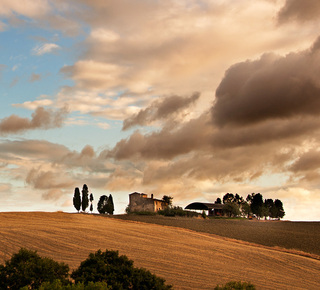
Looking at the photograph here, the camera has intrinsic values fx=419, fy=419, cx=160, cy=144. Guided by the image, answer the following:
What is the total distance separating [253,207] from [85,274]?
4793 inches

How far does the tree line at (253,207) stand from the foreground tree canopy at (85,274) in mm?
104332

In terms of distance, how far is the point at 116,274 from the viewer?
1675 cm

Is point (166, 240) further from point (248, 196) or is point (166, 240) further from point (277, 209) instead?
point (277, 209)

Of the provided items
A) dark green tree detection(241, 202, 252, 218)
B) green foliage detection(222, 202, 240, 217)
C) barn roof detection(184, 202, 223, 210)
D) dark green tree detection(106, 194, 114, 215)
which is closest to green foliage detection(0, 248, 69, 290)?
dark green tree detection(106, 194, 114, 215)

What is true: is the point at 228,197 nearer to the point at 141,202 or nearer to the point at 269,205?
the point at 269,205

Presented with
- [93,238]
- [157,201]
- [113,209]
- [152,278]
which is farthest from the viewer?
[113,209]

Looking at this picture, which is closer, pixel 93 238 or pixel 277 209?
pixel 93 238

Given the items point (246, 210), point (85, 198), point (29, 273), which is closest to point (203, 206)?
point (246, 210)

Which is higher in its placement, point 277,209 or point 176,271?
point 277,209

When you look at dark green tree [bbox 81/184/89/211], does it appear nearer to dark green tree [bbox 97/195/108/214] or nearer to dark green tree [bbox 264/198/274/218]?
dark green tree [bbox 97/195/108/214]

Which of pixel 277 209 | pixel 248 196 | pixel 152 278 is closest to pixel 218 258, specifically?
pixel 152 278

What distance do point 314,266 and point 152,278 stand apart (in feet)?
71.9

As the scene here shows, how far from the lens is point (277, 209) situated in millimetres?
144750

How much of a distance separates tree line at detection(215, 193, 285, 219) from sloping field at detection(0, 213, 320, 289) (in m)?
75.0
